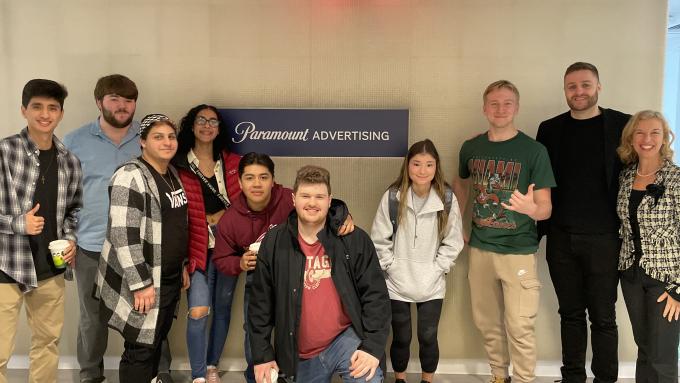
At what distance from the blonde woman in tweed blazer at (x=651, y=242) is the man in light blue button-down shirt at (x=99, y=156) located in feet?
10.2

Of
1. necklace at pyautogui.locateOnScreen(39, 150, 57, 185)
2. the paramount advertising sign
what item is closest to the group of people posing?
necklace at pyautogui.locateOnScreen(39, 150, 57, 185)

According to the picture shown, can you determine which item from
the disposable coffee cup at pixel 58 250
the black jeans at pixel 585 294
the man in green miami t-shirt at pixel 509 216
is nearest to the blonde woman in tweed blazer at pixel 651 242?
the black jeans at pixel 585 294

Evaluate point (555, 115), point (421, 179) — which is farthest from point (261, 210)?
point (555, 115)

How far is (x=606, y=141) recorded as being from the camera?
3090 millimetres

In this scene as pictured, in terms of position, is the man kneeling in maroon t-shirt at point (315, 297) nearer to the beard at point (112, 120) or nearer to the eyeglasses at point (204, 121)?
the eyeglasses at point (204, 121)

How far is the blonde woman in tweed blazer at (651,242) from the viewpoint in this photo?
2779mm

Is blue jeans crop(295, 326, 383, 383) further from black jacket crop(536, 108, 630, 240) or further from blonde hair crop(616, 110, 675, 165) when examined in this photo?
blonde hair crop(616, 110, 675, 165)

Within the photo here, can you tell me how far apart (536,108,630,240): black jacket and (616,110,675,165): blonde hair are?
0.06 m

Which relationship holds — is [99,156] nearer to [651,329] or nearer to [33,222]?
[33,222]

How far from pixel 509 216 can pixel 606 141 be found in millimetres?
742

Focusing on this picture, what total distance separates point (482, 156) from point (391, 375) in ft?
5.62

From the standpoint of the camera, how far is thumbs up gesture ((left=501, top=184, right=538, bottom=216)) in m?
3.02

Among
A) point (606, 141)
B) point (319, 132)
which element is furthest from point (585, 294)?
point (319, 132)

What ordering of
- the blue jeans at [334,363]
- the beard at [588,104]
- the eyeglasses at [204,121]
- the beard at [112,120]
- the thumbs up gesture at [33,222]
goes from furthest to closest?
the eyeglasses at [204,121] → the beard at [112,120] → the beard at [588,104] → the thumbs up gesture at [33,222] → the blue jeans at [334,363]
